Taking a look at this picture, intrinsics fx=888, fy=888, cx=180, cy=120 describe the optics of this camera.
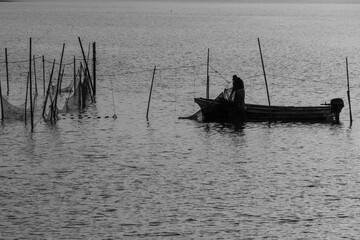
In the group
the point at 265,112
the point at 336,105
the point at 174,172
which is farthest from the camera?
the point at 265,112

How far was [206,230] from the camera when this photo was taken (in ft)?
75.4

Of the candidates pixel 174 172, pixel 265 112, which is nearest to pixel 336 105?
pixel 265 112

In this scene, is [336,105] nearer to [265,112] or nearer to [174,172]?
[265,112]

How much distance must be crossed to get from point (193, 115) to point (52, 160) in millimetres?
10065

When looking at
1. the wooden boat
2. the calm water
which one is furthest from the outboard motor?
the calm water

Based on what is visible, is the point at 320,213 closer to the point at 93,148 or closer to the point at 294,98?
the point at 93,148

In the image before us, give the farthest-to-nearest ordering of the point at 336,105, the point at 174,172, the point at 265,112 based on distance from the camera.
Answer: the point at 265,112 → the point at 336,105 → the point at 174,172

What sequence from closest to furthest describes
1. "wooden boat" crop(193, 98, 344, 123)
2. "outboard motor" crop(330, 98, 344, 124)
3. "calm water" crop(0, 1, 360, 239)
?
"calm water" crop(0, 1, 360, 239), "outboard motor" crop(330, 98, 344, 124), "wooden boat" crop(193, 98, 344, 123)

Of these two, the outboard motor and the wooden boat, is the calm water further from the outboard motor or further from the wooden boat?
the outboard motor

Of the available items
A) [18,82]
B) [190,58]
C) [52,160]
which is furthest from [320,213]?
[190,58]

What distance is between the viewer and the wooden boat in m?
38.1

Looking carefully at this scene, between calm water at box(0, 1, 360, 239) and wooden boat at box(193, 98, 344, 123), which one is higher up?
wooden boat at box(193, 98, 344, 123)

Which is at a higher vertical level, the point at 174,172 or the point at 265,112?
the point at 265,112

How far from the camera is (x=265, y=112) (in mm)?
38344
